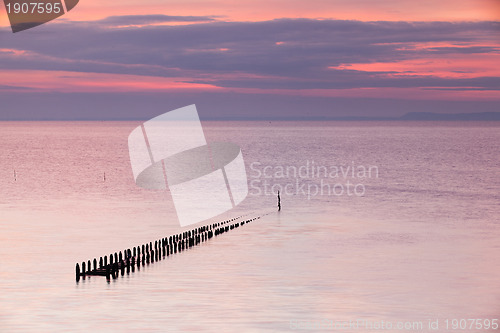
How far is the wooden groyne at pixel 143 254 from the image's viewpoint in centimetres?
3709

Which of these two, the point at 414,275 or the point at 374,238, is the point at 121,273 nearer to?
the point at 414,275

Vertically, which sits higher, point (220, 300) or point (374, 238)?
point (220, 300)

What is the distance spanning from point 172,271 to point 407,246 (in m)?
17.1

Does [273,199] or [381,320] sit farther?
[273,199]

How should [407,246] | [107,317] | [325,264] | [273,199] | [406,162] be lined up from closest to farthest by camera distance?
[107,317], [325,264], [407,246], [273,199], [406,162]

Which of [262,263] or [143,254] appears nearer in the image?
[143,254]

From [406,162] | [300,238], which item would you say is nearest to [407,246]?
[300,238]

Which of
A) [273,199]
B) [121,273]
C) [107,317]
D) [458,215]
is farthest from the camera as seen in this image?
[273,199]

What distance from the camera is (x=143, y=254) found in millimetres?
40812

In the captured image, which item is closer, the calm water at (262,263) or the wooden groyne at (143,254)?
the calm water at (262,263)

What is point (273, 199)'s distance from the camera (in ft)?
272

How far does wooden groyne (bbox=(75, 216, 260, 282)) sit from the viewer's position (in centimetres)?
3709

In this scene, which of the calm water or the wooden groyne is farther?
the wooden groyne

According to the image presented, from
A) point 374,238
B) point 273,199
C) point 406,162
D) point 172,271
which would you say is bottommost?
point 406,162
